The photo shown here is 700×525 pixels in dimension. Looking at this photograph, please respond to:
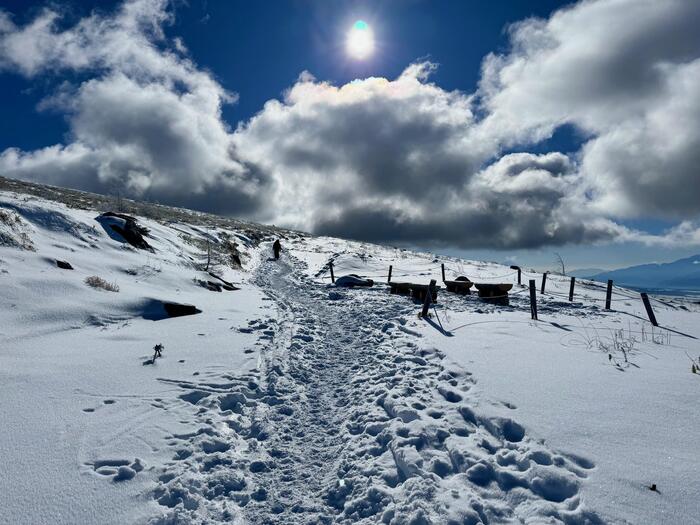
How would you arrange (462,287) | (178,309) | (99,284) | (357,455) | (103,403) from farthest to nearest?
(462,287), (178,309), (99,284), (103,403), (357,455)

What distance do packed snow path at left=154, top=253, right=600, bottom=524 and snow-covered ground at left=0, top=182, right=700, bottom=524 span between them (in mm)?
25

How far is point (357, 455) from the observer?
17.2 feet

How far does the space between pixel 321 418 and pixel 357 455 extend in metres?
1.27

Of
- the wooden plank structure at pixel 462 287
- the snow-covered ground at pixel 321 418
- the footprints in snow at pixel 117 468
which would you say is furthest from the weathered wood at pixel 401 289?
the footprints in snow at pixel 117 468

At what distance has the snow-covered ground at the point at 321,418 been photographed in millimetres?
4055

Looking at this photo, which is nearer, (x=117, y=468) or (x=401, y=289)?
(x=117, y=468)

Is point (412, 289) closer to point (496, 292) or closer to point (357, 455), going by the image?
point (496, 292)

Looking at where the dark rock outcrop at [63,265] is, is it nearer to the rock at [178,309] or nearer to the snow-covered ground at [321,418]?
the snow-covered ground at [321,418]

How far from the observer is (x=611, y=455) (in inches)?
180

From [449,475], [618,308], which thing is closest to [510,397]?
[449,475]

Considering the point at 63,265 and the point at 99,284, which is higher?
the point at 63,265

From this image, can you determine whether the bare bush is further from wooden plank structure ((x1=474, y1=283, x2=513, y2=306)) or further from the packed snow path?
wooden plank structure ((x1=474, y1=283, x2=513, y2=306))

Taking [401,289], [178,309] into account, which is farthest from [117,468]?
[401,289]

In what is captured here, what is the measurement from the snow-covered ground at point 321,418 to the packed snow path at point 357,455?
0.08ft
